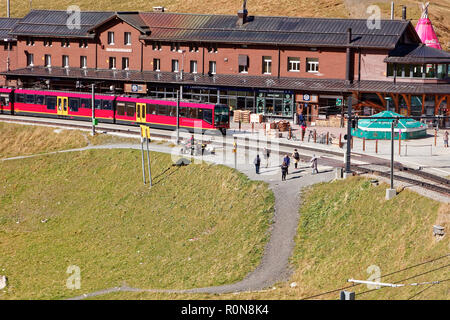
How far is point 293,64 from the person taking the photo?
3179 inches

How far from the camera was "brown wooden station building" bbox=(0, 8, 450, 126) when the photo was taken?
7544cm

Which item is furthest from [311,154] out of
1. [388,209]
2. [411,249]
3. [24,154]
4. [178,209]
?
[24,154]

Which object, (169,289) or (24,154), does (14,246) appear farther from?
(24,154)

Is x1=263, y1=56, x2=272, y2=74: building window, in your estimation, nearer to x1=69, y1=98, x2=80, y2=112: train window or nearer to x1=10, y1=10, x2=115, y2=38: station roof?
x1=69, y1=98, x2=80, y2=112: train window

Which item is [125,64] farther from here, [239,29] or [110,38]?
[239,29]

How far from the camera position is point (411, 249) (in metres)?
38.2

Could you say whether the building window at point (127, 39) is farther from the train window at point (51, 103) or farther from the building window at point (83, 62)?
the train window at point (51, 103)

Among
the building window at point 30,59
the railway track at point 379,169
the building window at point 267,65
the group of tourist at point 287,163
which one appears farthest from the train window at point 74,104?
the group of tourist at point 287,163

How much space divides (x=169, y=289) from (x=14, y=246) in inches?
643

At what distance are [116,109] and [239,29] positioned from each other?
688 inches

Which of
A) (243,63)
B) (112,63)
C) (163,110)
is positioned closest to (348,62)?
(243,63)

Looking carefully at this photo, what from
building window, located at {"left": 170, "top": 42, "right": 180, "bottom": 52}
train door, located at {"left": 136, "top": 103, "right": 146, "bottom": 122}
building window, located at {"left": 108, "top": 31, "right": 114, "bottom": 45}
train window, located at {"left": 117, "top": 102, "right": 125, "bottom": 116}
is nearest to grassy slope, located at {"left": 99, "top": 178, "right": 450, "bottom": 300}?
train door, located at {"left": 136, "top": 103, "right": 146, "bottom": 122}

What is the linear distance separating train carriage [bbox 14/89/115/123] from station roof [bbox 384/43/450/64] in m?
28.3
